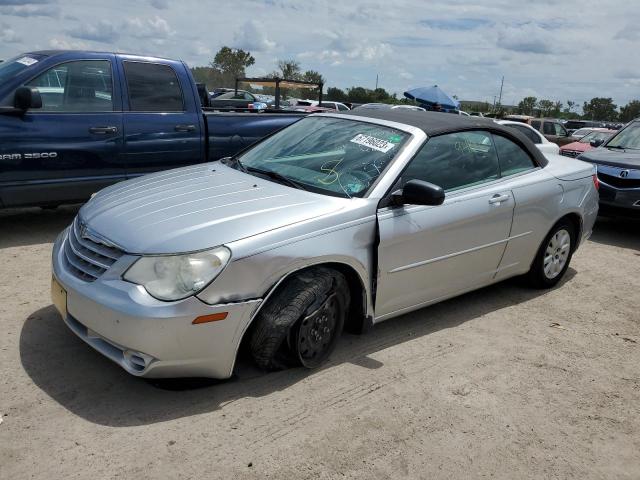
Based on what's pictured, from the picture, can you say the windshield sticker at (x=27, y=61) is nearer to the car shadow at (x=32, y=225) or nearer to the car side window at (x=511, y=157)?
the car shadow at (x=32, y=225)

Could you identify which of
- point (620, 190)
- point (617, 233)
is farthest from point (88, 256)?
point (617, 233)

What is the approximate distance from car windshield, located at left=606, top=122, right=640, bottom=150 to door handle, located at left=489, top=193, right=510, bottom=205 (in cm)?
508

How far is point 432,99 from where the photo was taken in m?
19.7

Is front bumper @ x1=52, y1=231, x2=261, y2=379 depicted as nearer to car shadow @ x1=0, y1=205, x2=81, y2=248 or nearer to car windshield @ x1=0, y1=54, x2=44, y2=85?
car shadow @ x1=0, y1=205, x2=81, y2=248

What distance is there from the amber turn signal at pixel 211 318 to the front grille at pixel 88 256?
22.2 inches

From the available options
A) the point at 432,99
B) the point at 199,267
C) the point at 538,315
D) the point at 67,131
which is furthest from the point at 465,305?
the point at 432,99

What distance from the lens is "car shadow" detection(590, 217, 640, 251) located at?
24.0 ft

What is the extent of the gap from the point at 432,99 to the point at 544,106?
1907 inches

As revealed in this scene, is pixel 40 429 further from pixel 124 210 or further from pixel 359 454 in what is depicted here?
pixel 359 454

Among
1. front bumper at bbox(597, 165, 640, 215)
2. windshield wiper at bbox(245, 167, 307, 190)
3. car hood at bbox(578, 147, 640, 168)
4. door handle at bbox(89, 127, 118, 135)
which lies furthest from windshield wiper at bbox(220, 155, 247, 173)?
car hood at bbox(578, 147, 640, 168)

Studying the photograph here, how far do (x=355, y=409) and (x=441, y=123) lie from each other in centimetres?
219

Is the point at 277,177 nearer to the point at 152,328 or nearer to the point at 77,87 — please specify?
the point at 152,328

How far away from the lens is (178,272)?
294cm

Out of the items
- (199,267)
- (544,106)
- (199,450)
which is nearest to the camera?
(199,450)
